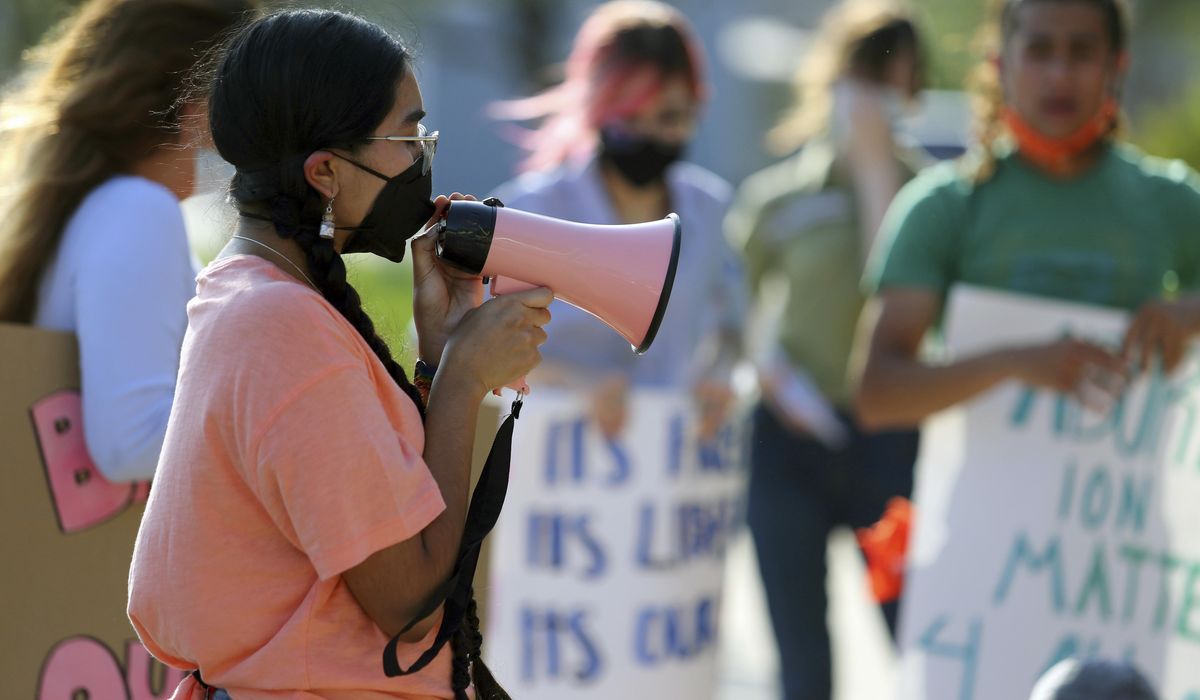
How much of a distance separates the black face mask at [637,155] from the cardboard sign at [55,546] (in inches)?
86.4

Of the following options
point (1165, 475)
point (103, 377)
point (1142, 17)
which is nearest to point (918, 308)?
point (1165, 475)

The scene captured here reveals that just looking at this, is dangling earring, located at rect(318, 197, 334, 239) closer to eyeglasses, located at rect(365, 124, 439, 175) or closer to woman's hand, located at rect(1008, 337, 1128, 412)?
eyeglasses, located at rect(365, 124, 439, 175)

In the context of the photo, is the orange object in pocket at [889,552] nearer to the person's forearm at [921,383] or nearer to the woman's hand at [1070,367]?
the person's forearm at [921,383]

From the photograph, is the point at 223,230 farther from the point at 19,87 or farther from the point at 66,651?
the point at 19,87

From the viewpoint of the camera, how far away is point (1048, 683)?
8.43 feet

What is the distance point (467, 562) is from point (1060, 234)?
2353 millimetres

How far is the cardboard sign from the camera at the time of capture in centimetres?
296

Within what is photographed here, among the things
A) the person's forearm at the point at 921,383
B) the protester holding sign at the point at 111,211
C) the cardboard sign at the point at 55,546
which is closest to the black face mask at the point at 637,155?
the person's forearm at the point at 921,383

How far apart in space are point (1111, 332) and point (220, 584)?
264cm

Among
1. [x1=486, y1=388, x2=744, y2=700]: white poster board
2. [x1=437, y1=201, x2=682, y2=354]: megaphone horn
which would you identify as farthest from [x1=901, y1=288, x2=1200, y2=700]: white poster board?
[x1=437, y1=201, x2=682, y2=354]: megaphone horn

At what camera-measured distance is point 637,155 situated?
4.86 meters

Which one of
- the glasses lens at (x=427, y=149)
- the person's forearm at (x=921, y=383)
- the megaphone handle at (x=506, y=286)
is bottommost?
the person's forearm at (x=921, y=383)

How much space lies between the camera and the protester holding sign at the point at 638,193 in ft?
15.8

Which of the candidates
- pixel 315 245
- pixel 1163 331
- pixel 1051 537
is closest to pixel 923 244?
pixel 1163 331
